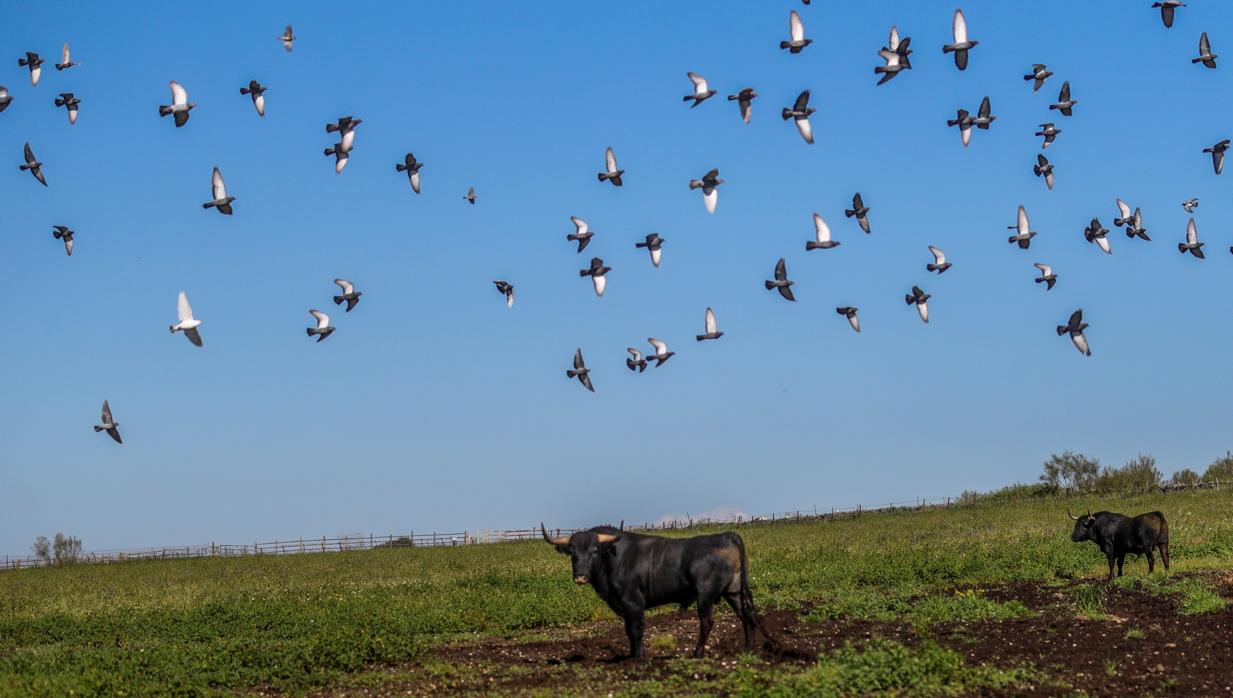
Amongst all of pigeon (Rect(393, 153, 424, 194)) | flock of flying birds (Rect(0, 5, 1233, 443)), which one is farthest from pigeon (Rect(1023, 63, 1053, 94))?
pigeon (Rect(393, 153, 424, 194))

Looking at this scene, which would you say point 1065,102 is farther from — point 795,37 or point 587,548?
point 587,548

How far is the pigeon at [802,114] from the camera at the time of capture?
3353 cm

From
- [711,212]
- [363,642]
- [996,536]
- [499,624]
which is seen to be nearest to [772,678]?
[363,642]

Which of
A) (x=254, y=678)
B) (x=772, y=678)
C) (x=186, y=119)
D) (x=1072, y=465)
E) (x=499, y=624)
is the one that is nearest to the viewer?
(x=772, y=678)

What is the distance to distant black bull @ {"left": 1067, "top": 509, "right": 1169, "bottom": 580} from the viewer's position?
1075 inches

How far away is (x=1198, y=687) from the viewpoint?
49.9 ft

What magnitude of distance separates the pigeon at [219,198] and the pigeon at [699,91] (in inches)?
465

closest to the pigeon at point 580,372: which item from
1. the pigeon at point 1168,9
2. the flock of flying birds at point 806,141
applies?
the flock of flying birds at point 806,141

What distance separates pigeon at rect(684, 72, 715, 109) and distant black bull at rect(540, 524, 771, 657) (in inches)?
695

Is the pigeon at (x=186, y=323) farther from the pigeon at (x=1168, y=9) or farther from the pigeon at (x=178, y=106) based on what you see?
the pigeon at (x=1168, y=9)

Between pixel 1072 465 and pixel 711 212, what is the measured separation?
5480 centimetres

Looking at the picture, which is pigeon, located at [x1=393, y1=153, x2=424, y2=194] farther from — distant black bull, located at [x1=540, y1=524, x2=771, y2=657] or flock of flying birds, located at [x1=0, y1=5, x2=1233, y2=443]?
distant black bull, located at [x1=540, y1=524, x2=771, y2=657]

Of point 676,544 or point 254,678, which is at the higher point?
point 676,544

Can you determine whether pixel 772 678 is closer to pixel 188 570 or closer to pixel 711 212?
pixel 711 212
